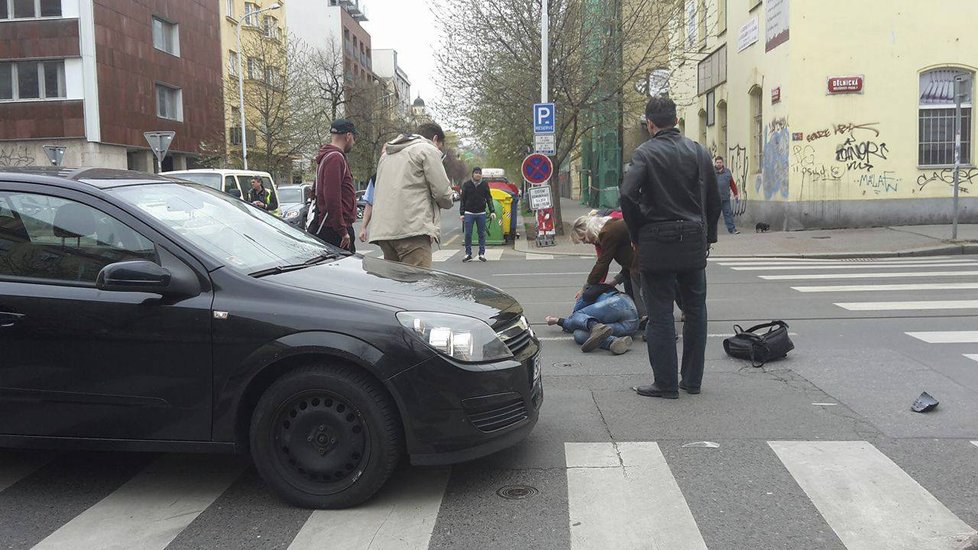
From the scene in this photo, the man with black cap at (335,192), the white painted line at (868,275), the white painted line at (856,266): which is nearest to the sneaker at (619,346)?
the man with black cap at (335,192)

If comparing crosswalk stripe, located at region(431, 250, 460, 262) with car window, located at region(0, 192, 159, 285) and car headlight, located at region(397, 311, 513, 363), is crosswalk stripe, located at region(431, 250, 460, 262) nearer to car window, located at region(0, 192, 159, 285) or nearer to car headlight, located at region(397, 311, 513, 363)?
car window, located at region(0, 192, 159, 285)

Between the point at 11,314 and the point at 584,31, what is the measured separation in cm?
1860

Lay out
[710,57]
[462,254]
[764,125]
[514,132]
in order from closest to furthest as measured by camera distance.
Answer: [462,254] → [764,125] → [514,132] → [710,57]

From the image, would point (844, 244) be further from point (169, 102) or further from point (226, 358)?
point (169, 102)

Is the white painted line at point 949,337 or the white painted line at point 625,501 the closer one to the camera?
the white painted line at point 625,501

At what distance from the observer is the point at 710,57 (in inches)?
1024

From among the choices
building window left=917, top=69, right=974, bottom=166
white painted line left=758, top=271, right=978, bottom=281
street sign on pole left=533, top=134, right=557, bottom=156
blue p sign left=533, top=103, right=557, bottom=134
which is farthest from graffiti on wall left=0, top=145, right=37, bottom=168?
building window left=917, top=69, right=974, bottom=166

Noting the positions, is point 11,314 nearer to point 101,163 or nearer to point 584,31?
point 584,31

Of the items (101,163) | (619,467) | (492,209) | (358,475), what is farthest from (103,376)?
(101,163)

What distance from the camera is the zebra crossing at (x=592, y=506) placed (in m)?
3.34

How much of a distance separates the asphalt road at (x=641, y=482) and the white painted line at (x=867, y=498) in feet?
0.03

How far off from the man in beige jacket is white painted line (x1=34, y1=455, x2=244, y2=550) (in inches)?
96.9

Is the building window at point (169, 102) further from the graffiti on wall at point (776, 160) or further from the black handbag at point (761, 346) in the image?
the black handbag at point (761, 346)

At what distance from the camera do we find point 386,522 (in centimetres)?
354
